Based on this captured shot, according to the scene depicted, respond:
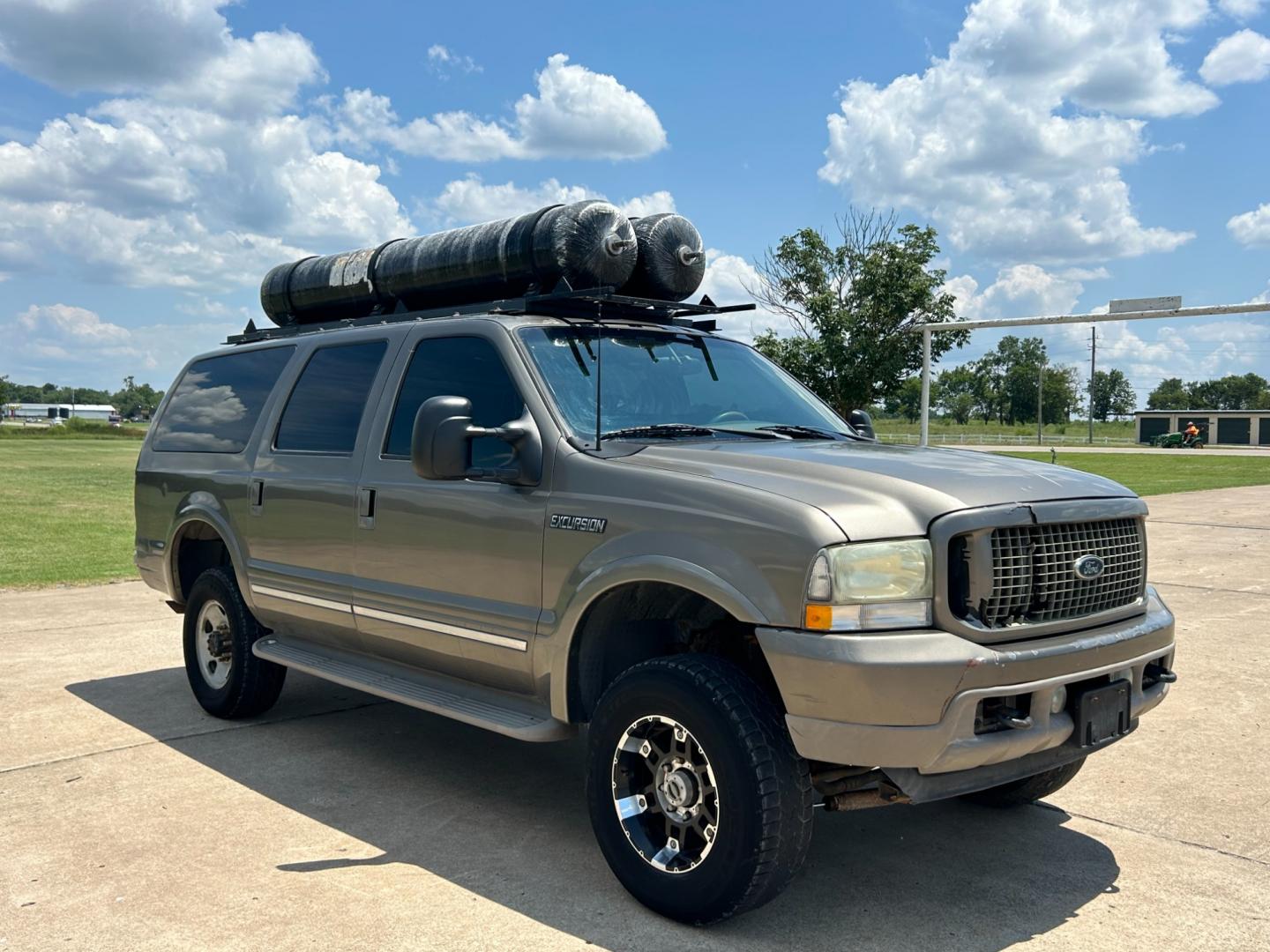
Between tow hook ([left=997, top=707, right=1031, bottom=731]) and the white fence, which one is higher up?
tow hook ([left=997, top=707, right=1031, bottom=731])

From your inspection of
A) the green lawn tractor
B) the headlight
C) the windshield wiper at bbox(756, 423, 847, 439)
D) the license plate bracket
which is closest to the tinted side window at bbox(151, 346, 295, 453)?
the windshield wiper at bbox(756, 423, 847, 439)

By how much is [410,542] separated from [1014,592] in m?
2.47

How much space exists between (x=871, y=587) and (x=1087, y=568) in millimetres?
884

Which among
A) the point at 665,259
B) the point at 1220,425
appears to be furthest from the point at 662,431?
the point at 1220,425

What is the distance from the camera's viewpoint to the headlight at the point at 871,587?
3.36 m

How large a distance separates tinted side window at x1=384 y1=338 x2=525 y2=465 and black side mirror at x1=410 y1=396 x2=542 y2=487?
5.3 inches

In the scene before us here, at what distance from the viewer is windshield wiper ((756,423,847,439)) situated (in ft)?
15.9

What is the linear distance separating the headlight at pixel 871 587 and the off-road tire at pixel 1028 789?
5.13 ft

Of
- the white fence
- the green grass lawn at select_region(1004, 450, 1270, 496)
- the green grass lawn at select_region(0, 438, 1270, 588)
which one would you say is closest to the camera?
the green grass lawn at select_region(0, 438, 1270, 588)

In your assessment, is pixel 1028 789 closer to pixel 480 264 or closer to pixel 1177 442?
pixel 480 264

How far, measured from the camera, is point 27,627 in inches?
345

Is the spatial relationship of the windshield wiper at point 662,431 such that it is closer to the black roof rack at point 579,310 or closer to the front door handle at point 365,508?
the black roof rack at point 579,310

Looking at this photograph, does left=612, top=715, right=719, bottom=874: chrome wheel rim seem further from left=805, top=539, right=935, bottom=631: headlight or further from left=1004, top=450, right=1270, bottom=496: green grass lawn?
left=1004, top=450, right=1270, bottom=496: green grass lawn

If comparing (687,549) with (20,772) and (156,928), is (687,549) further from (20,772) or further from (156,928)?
(20,772)
